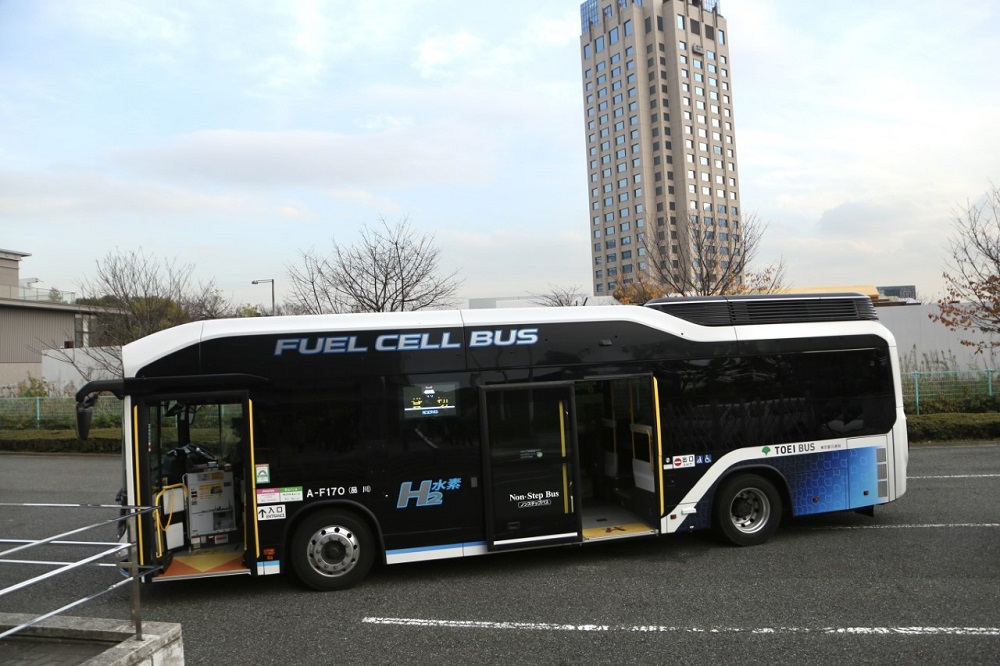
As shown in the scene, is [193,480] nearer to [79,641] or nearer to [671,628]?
[79,641]

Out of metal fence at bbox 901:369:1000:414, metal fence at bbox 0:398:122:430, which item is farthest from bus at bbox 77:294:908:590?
metal fence at bbox 0:398:122:430

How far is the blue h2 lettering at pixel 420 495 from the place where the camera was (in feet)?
22.8

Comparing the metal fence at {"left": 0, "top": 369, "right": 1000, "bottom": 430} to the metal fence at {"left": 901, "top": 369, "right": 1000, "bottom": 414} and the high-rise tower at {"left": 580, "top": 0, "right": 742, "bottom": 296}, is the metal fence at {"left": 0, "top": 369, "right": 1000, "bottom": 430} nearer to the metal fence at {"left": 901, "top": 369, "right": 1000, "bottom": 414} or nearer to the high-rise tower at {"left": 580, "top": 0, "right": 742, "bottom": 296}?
the metal fence at {"left": 901, "top": 369, "right": 1000, "bottom": 414}

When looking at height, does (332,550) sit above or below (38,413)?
below

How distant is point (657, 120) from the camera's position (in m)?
112

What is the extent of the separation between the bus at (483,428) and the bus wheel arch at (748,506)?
0.02m

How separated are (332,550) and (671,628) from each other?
3.26 m

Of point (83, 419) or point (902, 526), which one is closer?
point (83, 419)

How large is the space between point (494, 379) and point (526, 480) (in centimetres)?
109

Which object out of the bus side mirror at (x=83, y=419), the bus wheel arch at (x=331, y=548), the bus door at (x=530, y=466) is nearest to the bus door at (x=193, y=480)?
the bus side mirror at (x=83, y=419)

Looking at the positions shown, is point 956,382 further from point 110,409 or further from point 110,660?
point 110,409

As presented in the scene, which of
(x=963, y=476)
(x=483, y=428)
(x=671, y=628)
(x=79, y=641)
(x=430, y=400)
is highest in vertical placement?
(x=430, y=400)

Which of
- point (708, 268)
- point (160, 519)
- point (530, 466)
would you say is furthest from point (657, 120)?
point (160, 519)

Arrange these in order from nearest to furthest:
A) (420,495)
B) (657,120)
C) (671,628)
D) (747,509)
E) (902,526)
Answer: (671,628) → (420,495) → (747,509) → (902,526) → (657,120)
